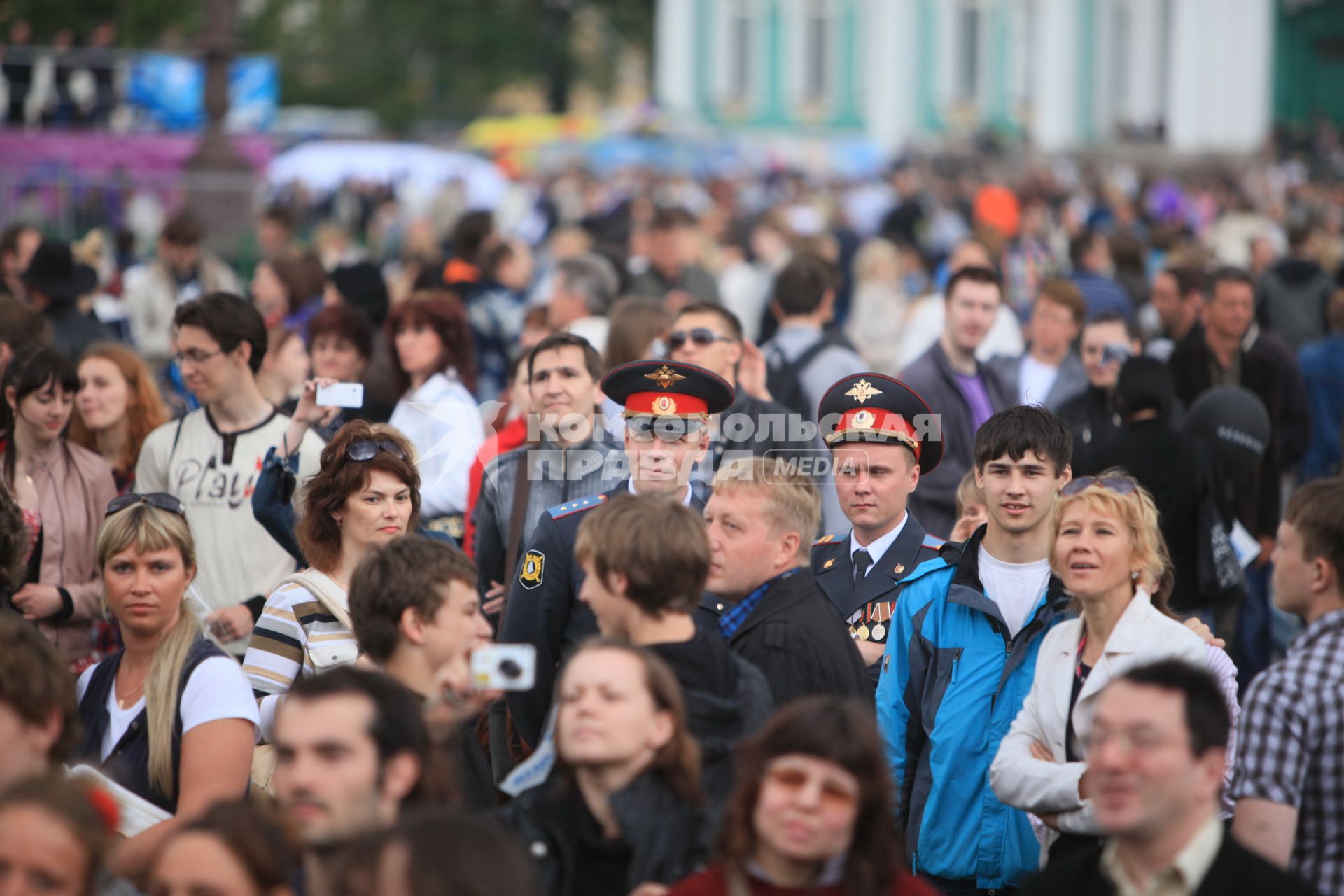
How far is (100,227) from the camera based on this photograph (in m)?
19.6

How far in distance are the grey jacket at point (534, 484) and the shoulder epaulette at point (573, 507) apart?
54 cm

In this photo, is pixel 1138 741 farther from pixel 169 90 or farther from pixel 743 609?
pixel 169 90

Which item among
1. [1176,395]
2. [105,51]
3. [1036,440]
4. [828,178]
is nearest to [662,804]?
[1036,440]

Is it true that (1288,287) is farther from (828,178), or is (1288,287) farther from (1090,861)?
(828,178)

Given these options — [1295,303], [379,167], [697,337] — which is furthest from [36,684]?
[379,167]

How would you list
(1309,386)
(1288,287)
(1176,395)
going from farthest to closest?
(1288,287)
(1309,386)
(1176,395)

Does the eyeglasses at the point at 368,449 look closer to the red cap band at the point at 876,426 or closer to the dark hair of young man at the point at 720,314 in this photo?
the red cap band at the point at 876,426

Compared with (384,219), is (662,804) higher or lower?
lower

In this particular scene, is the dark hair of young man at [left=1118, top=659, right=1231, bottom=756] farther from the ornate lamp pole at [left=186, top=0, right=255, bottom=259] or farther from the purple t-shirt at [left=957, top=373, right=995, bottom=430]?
the ornate lamp pole at [left=186, top=0, right=255, bottom=259]

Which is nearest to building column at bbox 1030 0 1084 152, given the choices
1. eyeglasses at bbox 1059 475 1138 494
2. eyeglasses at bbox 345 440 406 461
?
eyeglasses at bbox 345 440 406 461

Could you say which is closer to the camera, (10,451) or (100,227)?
(10,451)

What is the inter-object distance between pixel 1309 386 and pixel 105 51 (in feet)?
72.2

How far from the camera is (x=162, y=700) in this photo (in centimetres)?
439

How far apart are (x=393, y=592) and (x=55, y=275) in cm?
605
